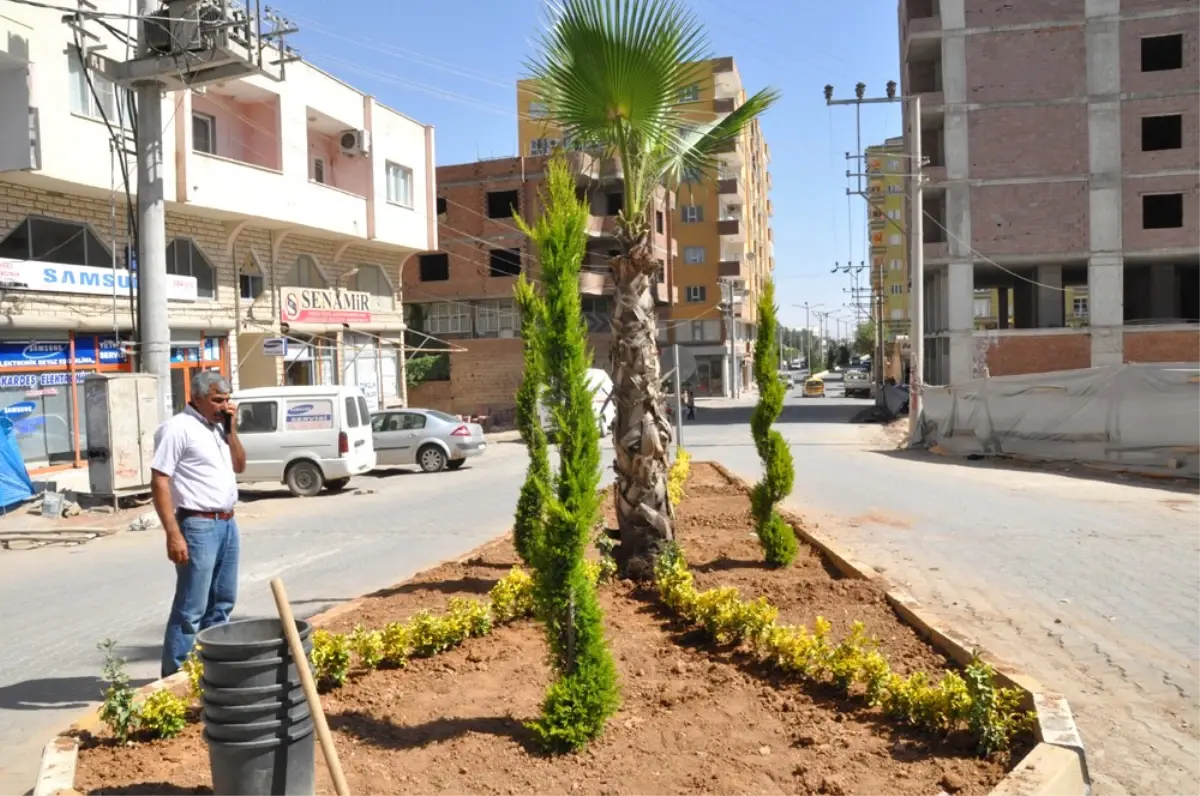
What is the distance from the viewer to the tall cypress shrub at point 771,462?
8102mm

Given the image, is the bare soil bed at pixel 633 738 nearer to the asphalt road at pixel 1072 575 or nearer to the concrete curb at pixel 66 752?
the concrete curb at pixel 66 752

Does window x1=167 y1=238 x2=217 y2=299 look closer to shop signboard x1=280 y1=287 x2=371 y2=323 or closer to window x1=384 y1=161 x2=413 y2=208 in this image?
shop signboard x1=280 y1=287 x2=371 y2=323

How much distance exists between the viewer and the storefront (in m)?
17.0

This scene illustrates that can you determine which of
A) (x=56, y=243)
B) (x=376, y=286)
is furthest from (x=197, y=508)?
(x=376, y=286)

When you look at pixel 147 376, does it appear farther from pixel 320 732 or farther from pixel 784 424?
pixel 784 424

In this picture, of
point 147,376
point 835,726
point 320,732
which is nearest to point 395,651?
point 320,732

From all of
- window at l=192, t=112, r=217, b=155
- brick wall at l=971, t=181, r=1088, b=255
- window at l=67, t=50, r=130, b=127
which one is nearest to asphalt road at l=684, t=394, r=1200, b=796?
window at l=67, t=50, r=130, b=127

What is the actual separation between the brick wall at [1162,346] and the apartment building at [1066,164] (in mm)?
50

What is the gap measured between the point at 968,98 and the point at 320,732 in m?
36.9

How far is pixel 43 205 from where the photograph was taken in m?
17.4

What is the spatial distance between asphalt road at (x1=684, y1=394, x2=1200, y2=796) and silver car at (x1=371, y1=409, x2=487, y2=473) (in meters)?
7.41

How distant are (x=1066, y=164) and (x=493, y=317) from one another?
24528 millimetres

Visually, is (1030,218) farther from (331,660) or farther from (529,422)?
(331,660)

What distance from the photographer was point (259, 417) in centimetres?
1759
